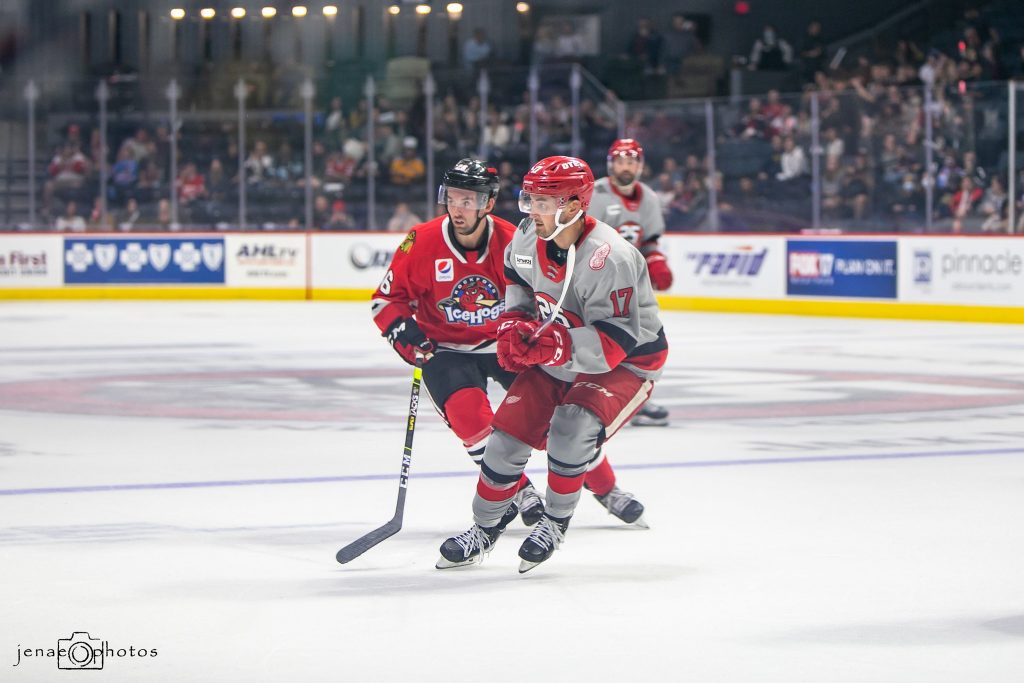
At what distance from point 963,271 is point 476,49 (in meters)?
9.10

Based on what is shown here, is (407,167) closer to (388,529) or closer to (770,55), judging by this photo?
(770,55)

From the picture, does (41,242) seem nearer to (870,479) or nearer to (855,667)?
(870,479)

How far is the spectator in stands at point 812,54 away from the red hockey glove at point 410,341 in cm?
1690

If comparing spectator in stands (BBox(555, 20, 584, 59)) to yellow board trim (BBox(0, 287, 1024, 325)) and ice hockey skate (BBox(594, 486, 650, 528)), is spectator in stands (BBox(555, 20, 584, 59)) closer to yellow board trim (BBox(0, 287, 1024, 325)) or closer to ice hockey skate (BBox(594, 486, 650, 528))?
yellow board trim (BBox(0, 287, 1024, 325))

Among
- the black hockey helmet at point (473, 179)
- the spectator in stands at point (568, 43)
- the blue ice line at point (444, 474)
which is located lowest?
the blue ice line at point (444, 474)

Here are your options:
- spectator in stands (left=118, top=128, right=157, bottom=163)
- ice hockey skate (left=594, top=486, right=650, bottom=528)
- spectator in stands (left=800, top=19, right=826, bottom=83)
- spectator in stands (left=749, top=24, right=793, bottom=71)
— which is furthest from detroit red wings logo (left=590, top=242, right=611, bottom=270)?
spectator in stands (left=749, top=24, right=793, bottom=71)

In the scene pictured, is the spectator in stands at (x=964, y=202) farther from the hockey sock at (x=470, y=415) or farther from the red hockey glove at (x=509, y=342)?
the red hockey glove at (x=509, y=342)

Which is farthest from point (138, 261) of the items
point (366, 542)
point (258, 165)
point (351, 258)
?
point (366, 542)

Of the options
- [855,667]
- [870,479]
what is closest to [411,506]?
[870,479]

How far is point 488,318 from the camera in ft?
17.2

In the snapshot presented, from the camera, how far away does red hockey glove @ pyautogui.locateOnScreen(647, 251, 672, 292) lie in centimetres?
791

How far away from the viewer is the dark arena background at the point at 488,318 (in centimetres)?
383

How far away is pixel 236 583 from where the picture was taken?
426cm

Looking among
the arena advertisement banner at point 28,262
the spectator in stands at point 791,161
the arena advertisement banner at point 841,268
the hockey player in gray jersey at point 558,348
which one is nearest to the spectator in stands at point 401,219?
the arena advertisement banner at point 28,262
